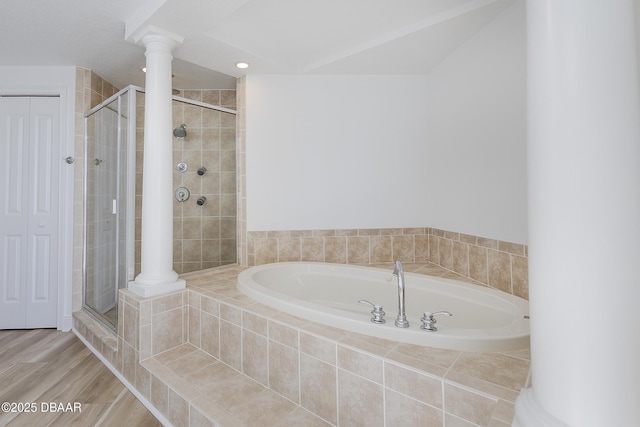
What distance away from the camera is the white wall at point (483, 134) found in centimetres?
189

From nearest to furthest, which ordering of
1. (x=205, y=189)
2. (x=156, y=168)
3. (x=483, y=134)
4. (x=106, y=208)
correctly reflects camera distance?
(x=156, y=168) → (x=483, y=134) → (x=106, y=208) → (x=205, y=189)

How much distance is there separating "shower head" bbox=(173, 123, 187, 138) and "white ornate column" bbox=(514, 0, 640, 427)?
259cm

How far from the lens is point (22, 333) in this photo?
2.65m

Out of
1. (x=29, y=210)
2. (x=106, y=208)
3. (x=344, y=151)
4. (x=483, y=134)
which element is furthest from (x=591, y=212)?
(x=29, y=210)

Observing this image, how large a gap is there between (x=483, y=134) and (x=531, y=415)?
1.90 metres

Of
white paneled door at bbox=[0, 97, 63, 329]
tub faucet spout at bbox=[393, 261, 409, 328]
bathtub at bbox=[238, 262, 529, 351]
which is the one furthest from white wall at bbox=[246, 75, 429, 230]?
white paneled door at bbox=[0, 97, 63, 329]

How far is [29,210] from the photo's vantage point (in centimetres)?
273

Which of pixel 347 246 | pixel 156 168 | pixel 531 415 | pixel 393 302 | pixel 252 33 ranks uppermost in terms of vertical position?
pixel 252 33

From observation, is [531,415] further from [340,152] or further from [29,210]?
[29,210]

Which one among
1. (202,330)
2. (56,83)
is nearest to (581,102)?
(202,330)

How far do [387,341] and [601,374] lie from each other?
807 millimetres

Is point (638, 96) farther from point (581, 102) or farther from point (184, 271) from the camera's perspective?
point (184, 271)

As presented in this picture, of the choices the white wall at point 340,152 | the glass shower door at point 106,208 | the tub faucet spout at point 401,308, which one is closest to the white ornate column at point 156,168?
the glass shower door at point 106,208

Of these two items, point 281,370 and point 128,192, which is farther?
point 128,192
